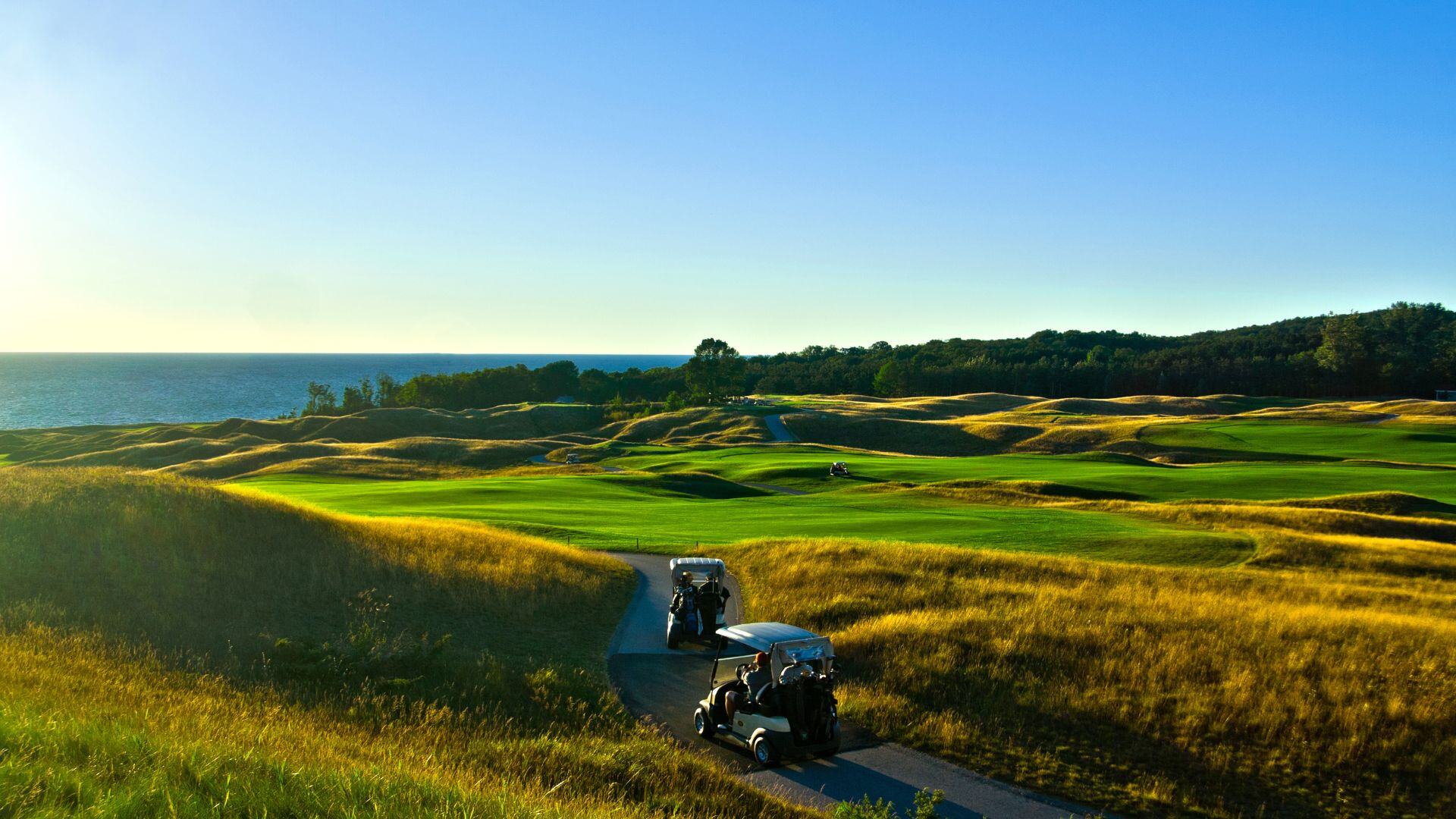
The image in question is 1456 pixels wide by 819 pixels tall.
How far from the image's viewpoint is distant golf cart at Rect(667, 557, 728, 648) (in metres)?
20.0

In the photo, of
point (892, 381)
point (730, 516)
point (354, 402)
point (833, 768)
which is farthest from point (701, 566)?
point (892, 381)

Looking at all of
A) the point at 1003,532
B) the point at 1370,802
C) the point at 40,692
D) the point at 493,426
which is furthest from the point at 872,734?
the point at 493,426

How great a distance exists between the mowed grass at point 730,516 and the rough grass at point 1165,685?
7898 mm

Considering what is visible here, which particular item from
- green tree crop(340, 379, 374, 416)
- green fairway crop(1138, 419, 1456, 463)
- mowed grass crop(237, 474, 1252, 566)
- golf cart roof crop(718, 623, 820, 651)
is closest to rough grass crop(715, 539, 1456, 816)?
golf cart roof crop(718, 623, 820, 651)

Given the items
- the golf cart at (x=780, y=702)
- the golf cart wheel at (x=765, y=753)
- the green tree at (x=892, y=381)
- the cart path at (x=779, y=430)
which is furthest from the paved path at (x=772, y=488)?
the green tree at (x=892, y=381)

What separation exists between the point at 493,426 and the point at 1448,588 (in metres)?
107

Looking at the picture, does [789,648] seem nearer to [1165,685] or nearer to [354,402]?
[1165,685]

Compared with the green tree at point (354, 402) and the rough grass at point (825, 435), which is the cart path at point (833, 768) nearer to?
the rough grass at point (825, 435)

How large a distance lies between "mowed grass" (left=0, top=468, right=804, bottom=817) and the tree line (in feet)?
Result: 358

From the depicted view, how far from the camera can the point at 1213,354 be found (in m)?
158

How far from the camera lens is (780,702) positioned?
13227mm

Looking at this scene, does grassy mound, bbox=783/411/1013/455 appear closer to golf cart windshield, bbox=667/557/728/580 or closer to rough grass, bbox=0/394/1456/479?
rough grass, bbox=0/394/1456/479

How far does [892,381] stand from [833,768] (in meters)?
161

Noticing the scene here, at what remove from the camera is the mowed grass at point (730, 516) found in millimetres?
30484
